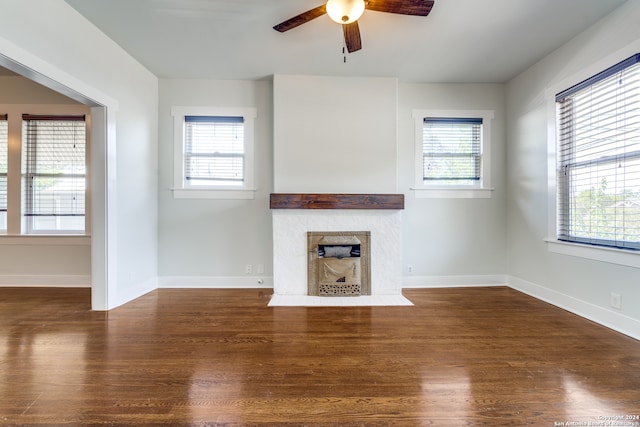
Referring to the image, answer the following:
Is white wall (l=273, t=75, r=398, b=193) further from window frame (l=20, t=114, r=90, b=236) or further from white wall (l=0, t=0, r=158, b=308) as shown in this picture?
window frame (l=20, t=114, r=90, b=236)

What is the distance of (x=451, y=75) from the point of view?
3549mm

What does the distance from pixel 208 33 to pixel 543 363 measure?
12.9 ft

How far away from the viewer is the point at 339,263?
3342 mm

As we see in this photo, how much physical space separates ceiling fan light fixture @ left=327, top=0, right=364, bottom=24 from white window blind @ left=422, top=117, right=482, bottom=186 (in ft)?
7.26


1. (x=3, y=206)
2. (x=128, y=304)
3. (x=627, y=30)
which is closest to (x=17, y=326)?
(x=128, y=304)

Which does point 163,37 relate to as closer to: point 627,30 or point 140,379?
point 140,379

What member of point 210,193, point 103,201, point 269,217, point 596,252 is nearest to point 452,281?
point 596,252

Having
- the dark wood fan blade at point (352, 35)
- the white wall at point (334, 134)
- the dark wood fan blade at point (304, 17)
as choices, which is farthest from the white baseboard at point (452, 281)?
the dark wood fan blade at point (304, 17)

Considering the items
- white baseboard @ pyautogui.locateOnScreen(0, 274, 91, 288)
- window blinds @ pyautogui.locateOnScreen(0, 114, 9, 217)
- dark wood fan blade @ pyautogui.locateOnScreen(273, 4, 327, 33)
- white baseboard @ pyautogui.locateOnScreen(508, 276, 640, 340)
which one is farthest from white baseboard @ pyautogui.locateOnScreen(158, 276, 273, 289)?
white baseboard @ pyautogui.locateOnScreen(508, 276, 640, 340)

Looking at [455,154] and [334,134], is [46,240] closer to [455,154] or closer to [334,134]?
[334,134]

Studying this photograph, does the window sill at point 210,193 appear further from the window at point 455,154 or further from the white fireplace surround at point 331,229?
the window at point 455,154

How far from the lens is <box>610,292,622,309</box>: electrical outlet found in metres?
2.37

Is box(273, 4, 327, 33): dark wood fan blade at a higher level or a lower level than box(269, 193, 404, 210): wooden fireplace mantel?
higher

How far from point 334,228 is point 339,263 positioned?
1.45 ft
